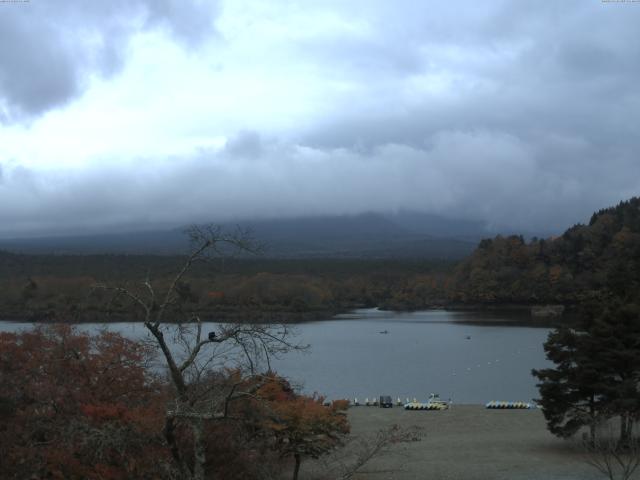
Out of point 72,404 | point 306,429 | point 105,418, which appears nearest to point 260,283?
point 306,429

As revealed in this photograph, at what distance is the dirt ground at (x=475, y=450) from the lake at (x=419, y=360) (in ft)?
14.2

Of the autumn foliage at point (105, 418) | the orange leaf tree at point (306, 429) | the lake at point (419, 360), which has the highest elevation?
the autumn foliage at point (105, 418)

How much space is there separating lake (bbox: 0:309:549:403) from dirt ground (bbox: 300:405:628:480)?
4.34m

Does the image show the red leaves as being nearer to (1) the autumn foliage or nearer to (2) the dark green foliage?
(1) the autumn foliage

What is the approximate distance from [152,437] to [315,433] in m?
7.78

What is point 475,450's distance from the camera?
19.9m

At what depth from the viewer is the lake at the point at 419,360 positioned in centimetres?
3603

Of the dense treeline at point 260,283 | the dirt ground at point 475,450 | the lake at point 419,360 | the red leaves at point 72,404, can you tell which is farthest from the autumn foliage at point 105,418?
the dense treeline at point 260,283

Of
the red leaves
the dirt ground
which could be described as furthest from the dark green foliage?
the red leaves

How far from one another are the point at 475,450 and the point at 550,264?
78.2 meters

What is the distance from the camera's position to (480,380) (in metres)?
39.1

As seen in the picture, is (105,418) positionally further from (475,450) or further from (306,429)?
(475,450)

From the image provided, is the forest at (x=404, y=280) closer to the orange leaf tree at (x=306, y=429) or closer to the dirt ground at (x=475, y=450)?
the dirt ground at (x=475, y=450)

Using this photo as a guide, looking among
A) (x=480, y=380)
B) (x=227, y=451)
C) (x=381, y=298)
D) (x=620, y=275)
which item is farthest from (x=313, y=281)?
(x=227, y=451)
